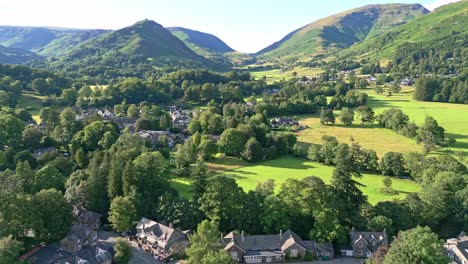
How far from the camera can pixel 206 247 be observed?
34000 mm

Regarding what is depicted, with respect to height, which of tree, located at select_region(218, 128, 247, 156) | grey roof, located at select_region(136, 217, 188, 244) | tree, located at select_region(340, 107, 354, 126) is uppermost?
tree, located at select_region(340, 107, 354, 126)

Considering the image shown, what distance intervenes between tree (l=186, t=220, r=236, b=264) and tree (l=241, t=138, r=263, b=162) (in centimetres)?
3092

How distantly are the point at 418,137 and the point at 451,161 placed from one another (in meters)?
24.0

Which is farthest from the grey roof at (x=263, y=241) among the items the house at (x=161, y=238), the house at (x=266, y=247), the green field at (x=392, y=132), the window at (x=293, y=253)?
the green field at (x=392, y=132)

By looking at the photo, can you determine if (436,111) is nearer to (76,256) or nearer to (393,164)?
(393,164)

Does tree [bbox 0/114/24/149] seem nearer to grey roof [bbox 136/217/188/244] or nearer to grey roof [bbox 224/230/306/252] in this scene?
grey roof [bbox 136/217/188/244]

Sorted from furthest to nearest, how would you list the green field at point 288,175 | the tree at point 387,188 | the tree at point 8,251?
1. the green field at point 288,175
2. the tree at point 387,188
3. the tree at point 8,251

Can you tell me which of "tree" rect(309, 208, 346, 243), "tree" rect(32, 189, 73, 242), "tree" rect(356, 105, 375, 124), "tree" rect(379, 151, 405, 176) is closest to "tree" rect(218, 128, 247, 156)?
"tree" rect(379, 151, 405, 176)

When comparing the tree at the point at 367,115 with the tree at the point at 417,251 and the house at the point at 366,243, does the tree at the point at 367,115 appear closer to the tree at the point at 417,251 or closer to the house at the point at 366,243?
the house at the point at 366,243

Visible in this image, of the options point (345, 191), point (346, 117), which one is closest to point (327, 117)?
point (346, 117)

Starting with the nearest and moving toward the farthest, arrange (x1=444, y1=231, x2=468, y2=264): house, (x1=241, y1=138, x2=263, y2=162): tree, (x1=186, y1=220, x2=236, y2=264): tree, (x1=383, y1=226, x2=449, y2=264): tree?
(x1=186, y1=220, x2=236, y2=264): tree
(x1=383, y1=226, x2=449, y2=264): tree
(x1=444, y1=231, x2=468, y2=264): house
(x1=241, y1=138, x2=263, y2=162): tree

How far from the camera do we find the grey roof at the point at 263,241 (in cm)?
3947

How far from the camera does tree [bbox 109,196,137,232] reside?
43000 mm

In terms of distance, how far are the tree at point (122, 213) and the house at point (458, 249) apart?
34.4m
